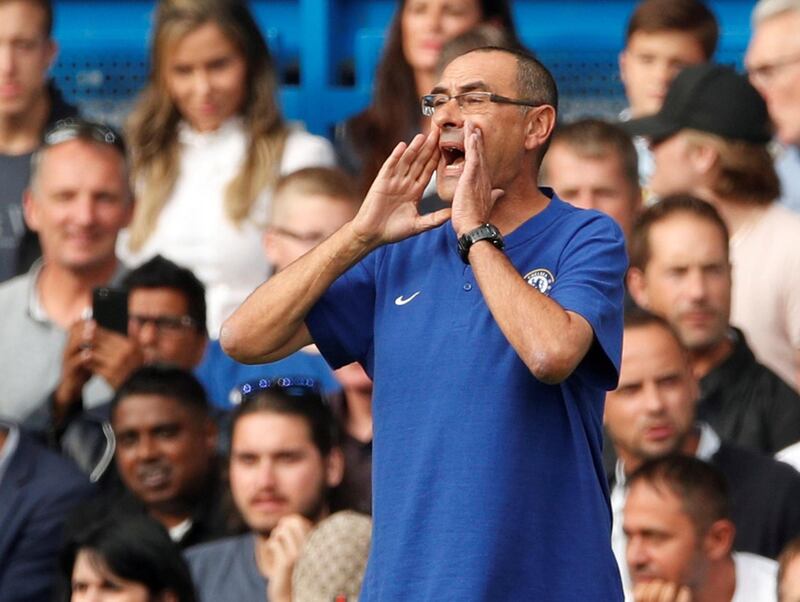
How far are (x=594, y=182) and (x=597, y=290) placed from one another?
119 inches

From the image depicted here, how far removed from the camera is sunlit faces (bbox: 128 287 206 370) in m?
7.36

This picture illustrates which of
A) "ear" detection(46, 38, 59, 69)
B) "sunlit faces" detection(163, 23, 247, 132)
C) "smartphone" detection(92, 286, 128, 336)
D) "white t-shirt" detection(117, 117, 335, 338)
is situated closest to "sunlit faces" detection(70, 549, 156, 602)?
"smartphone" detection(92, 286, 128, 336)

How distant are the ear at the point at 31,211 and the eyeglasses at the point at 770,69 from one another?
2.83m

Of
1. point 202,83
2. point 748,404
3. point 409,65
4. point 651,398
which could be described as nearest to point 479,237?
point 651,398

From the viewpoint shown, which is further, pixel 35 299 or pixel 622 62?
pixel 622 62

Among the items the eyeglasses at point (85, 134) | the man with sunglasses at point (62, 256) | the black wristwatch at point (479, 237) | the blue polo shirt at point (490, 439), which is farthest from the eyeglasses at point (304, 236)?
the black wristwatch at point (479, 237)

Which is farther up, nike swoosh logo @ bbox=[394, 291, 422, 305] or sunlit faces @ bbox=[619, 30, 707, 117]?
sunlit faces @ bbox=[619, 30, 707, 117]

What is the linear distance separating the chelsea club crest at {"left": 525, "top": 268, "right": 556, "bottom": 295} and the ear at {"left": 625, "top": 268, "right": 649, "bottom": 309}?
282 centimetres

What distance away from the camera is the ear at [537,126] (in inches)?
169

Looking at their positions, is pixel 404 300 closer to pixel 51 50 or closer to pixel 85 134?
pixel 85 134

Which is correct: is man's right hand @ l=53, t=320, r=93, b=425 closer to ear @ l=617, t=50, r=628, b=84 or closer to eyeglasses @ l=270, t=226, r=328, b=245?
eyeglasses @ l=270, t=226, r=328, b=245

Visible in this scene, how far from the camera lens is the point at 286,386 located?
22.2 feet

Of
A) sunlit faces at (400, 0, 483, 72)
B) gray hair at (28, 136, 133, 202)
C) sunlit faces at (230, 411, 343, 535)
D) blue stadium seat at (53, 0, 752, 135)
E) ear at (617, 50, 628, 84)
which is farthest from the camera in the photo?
blue stadium seat at (53, 0, 752, 135)

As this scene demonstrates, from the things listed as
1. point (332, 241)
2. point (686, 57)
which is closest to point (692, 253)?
point (686, 57)
